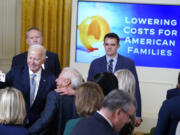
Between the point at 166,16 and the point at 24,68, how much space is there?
3.53m

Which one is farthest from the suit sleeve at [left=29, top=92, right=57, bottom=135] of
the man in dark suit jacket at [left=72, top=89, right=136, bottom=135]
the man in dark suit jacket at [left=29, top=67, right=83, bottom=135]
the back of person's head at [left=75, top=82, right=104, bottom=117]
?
the man in dark suit jacket at [left=72, top=89, right=136, bottom=135]

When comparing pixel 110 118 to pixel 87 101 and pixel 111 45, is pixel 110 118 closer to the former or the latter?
pixel 87 101

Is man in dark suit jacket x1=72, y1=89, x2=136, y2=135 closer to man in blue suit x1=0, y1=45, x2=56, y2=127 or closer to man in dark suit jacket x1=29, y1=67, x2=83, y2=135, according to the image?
man in dark suit jacket x1=29, y1=67, x2=83, y2=135

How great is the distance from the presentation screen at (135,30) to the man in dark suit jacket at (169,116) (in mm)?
3482

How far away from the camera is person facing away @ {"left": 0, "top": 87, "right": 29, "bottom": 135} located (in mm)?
2898

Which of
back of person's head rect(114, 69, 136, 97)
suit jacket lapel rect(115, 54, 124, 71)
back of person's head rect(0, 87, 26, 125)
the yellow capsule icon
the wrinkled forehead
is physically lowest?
back of person's head rect(0, 87, 26, 125)

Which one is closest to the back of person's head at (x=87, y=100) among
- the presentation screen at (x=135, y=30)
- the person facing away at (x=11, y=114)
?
the person facing away at (x=11, y=114)

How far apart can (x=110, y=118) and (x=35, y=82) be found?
189 centimetres

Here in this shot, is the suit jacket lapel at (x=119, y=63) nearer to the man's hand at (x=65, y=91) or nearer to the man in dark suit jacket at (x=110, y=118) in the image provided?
the man's hand at (x=65, y=91)

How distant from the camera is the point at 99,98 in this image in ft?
9.16

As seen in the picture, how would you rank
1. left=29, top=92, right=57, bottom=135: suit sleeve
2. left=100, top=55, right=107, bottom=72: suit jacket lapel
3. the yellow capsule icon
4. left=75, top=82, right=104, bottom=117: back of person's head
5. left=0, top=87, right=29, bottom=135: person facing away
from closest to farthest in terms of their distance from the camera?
left=75, top=82, right=104, bottom=117: back of person's head < left=0, top=87, right=29, bottom=135: person facing away < left=29, top=92, right=57, bottom=135: suit sleeve < left=100, top=55, right=107, bottom=72: suit jacket lapel < the yellow capsule icon

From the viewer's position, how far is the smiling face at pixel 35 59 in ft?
12.8

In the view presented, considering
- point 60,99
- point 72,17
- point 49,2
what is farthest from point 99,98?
point 49,2

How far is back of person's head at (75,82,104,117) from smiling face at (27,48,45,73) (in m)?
1.23
